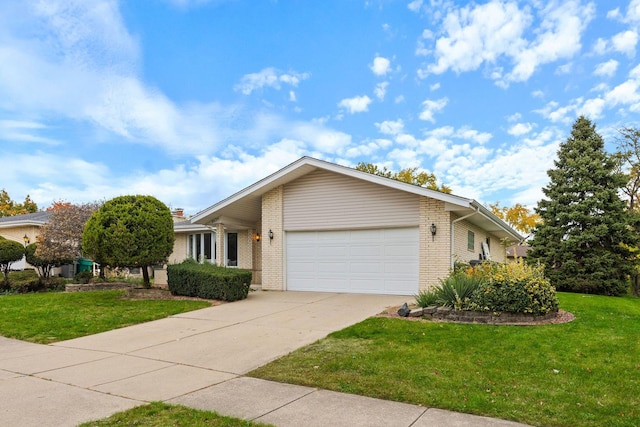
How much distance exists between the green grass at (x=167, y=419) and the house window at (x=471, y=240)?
44.3 ft

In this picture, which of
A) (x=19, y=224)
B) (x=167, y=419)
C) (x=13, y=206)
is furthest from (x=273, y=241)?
(x=13, y=206)

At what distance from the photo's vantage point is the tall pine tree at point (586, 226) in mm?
17578

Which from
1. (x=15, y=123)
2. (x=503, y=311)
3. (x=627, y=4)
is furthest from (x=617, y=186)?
(x=15, y=123)

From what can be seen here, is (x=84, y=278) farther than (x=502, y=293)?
Yes

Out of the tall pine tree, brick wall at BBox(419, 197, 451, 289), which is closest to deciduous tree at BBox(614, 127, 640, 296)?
the tall pine tree

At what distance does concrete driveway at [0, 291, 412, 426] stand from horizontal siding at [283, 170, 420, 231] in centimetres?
320

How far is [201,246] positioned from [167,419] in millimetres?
17914

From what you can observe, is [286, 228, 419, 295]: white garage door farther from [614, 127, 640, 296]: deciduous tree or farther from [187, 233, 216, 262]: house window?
[614, 127, 640, 296]: deciduous tree

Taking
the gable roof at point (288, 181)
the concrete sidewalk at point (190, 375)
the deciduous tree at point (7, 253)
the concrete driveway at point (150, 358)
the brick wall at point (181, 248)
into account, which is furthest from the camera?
the brick wall at point (181, 248)

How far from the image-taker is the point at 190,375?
5891 mm

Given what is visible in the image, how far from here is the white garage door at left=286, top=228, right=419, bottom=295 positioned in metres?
13.5

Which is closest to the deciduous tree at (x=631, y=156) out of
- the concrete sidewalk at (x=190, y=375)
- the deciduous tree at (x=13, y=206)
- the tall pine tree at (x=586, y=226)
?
the tall pine tree at (x=586, y=226)

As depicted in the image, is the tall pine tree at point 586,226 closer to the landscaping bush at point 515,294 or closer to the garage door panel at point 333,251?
the garage door panel at point 333,251

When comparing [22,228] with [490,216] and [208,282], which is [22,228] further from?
[490,216]
